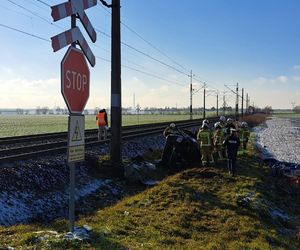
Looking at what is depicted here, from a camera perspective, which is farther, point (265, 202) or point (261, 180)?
point (261, 180)

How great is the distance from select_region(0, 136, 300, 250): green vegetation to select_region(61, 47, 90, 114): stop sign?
200cm

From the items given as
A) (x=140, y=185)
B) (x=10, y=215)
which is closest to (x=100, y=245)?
(x=10, y=215)

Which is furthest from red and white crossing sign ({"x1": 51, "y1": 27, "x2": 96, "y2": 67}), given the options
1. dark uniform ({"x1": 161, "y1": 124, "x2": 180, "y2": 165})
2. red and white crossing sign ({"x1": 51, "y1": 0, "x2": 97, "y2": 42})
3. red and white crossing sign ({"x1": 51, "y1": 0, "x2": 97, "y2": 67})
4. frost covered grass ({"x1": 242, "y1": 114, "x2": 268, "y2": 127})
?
frost covered grass ({"x1": 242, "y1": 114, "x2": 268, "y2": 127})

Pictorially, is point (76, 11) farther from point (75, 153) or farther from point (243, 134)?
point (243, 134)

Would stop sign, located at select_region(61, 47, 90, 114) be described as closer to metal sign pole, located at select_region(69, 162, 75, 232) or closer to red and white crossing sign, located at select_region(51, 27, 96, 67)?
red and white crossing sign, located at select_region(51, 27, 96, 67)

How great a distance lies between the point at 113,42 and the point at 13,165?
570 centimetres

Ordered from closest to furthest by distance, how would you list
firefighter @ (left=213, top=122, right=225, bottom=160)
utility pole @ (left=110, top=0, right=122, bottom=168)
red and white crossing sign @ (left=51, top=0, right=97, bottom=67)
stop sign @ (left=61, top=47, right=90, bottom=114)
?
1. stop sign @ (left=61, top=47, right=90, bottom=114)
2. red and white crossing sign @ (left=51, top=0, right=97, bottom=67)
3. utility pole @ (left=110, top=0, right=122, bottom=168)
4. firefighter @ (left=213, top=122, right=225, bottom=160)

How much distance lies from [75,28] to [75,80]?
0.79m

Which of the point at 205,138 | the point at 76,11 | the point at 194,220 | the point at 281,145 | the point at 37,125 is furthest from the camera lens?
the point at 37,125

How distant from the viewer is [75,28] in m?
6.23

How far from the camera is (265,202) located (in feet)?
39.1

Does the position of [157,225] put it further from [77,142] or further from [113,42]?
[113,42]

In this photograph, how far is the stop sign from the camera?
577cm

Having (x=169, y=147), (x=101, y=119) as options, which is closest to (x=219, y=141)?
(x=169, y=147)
